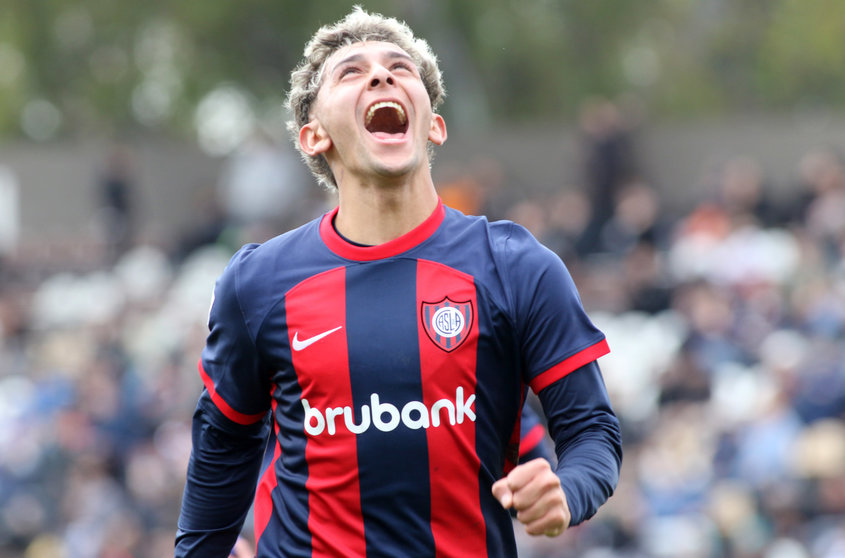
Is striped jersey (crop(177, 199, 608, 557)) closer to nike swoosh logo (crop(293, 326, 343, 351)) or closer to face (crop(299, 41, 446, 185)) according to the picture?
nike swoosh logo (crop(293, 326, 343, 351))

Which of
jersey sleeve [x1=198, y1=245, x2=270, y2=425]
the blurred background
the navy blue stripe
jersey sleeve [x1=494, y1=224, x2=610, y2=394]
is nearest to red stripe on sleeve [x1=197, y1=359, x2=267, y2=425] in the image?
jersey sleeve [x1=198, y1=245, x2=270, y2=425]

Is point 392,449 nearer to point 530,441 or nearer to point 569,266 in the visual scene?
point 530,441

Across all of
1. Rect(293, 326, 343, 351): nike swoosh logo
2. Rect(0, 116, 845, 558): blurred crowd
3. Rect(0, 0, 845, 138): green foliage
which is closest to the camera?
Rect(293, 326, 343, 351): nike swoosh logo

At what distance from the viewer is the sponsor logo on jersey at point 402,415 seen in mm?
3252

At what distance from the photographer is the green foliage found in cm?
2638

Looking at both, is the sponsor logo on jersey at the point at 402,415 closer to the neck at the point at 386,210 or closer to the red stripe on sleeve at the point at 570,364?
the red stripe on sleeve at the point at 570,364

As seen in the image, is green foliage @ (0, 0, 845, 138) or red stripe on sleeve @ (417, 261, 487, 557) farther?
green foliage @ (0, 0, 845, 138)

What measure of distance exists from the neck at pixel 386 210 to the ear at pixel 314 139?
164mm

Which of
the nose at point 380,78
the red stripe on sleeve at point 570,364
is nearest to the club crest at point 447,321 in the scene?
the red stripe on sleeve at point 570,364

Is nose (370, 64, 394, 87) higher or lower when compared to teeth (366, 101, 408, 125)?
higher

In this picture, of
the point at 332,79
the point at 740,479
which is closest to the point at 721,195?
the point at 740,479

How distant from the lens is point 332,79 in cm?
356

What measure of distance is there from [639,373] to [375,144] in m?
8.36

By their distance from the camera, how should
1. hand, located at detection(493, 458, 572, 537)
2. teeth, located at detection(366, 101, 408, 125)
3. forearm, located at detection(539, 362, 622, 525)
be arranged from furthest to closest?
teeth, located at detection(366, 101, 408, 125) → forearm, located at detection(539, 362, 622, 525) → hand, located at detection(493, 458, 572, 537)
